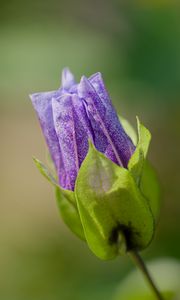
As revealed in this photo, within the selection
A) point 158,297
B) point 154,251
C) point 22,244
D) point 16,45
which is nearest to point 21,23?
point 16,45

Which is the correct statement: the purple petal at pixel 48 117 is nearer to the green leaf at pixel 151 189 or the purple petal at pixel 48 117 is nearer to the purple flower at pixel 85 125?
the purple flower at pixel 85 125

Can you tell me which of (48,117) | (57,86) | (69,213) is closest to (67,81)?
(48,117)

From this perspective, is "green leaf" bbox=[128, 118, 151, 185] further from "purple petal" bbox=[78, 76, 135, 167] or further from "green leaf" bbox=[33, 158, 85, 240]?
"green leaf" bbox=[33, 158, 85, 240]

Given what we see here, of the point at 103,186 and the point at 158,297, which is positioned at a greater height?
the point at 103,186

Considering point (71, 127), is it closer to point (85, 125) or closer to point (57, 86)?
point (85, 125)

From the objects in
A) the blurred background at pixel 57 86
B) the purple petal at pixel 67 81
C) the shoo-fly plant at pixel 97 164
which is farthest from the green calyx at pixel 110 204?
the blurred background at pixel 57 86

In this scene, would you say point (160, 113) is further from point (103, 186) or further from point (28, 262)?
point (103, 186)
